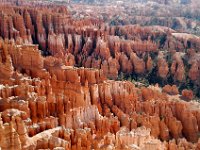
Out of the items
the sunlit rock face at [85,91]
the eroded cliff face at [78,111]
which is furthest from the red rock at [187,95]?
the eroded cliff face at [78,111]

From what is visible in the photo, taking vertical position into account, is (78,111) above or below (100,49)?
above

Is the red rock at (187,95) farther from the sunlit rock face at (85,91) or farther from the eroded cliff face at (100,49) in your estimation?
the eroded cliff face at (100,49)

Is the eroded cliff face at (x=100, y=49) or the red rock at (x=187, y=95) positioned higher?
the eroded cliff face at (x=100, y=49)

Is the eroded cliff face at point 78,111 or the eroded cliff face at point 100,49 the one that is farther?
the eroded cliff face at point 100,49

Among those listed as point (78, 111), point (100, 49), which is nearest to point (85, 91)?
point (78, 111)

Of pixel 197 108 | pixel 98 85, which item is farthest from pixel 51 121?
pixel 197 108

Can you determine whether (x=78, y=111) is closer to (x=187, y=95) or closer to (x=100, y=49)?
(x=187, y=95)

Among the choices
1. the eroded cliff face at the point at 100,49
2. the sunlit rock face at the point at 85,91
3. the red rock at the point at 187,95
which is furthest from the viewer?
the eroded cliff face at the point at 100,49

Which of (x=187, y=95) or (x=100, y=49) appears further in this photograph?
(x=100, y=49)
